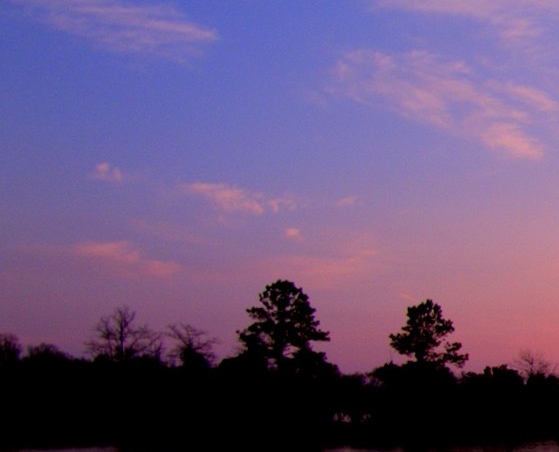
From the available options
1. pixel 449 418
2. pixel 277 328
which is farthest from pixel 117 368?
pixel 449 418

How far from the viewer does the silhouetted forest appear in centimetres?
7900

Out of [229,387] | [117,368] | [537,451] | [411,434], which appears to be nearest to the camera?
[537,451]

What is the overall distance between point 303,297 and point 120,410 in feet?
69.6

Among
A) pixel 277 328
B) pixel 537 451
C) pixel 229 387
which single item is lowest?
pixel 537 451

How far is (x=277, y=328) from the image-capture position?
8956 cm

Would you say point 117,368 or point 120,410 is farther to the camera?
point 117,368

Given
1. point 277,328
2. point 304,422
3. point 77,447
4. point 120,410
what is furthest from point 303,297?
A: point 77,447

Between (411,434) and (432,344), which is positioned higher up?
(432,344)

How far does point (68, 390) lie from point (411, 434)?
40755mm

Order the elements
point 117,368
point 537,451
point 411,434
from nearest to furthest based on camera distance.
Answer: point 537,451
point 117,368
point 411,434

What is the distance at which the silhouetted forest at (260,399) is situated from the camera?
259 feet

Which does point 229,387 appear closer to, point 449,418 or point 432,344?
point 432,344

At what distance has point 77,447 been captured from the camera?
72.1 meters

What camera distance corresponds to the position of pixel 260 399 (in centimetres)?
7888
